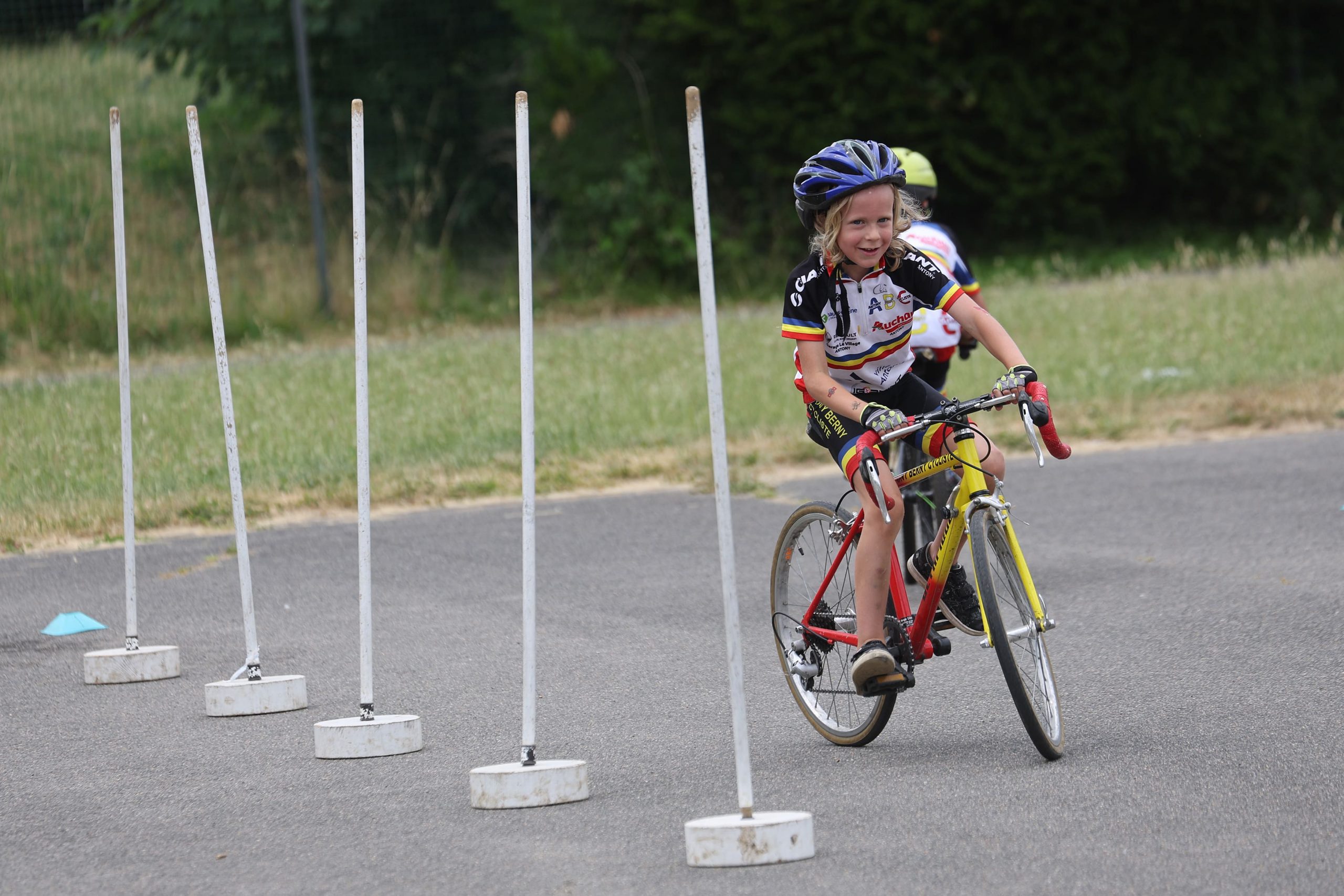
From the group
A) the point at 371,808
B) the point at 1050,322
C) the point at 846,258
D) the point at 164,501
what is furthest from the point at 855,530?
the point at 1050,322

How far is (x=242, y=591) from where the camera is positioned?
634 cm

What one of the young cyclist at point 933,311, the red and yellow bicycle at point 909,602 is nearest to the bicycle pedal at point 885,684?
the red and yellow bicycle at point 909,602

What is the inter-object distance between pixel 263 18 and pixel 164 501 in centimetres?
1206

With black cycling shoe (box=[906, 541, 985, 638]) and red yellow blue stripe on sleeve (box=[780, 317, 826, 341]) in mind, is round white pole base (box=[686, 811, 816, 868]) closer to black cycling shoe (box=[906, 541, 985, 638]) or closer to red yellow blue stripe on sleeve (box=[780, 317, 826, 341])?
black cycling shoe (box=[906, 541, 985, 638])

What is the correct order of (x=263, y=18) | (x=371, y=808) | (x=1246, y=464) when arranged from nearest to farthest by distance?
1. (x=371, y=808)
2. (x=1246, y=464)
3. (x=263, y=18)

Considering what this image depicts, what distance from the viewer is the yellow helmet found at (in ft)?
25.9

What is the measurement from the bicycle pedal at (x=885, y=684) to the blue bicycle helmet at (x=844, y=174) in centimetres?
137

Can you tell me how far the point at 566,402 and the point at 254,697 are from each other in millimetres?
8306

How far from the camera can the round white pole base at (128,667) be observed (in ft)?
22.8

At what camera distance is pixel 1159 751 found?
5.05 m

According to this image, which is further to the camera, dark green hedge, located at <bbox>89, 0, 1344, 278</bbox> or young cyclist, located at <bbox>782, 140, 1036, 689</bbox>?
dark green hedge, located at <bbox>89, 0, 1344, 278</bbox>

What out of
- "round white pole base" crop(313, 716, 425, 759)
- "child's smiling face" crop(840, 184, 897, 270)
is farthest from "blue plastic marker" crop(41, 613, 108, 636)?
"child's smiling face" crop(840, 184, 897, 270)

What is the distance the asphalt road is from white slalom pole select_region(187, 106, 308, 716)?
0.08 m

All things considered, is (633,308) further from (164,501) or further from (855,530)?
(855,530)
